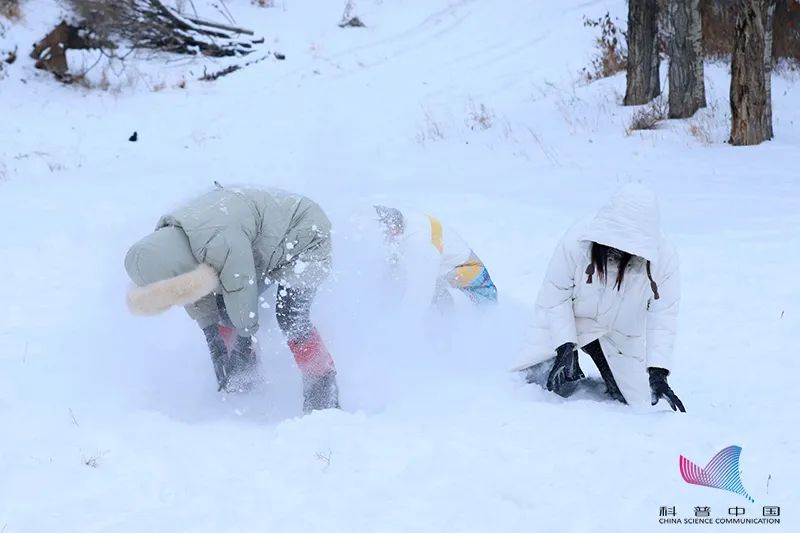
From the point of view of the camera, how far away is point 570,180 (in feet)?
27.1

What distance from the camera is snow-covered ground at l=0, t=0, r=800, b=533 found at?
2898 mm

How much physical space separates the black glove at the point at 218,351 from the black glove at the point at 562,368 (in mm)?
1649

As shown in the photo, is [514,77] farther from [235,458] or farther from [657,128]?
[235,458]

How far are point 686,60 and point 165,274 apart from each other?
322 inches

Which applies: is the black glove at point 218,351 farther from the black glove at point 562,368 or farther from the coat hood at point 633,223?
the coat hood at point 633,223

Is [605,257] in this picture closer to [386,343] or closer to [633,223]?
[633,223]

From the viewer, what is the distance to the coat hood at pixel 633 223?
3.32 m

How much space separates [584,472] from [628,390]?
98 centimetres

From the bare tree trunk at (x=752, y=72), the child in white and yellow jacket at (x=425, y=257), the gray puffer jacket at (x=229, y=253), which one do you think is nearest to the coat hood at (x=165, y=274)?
the gray puffer jacket at (x=229, y=253)

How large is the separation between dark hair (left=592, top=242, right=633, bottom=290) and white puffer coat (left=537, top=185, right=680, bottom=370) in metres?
0.04

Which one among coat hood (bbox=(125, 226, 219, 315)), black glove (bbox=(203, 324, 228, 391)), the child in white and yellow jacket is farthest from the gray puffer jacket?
the child in white and yellow jacket

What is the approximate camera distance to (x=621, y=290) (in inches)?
144

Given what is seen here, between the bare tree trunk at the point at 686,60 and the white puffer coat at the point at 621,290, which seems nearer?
the white puffer coat at the point at 621,290

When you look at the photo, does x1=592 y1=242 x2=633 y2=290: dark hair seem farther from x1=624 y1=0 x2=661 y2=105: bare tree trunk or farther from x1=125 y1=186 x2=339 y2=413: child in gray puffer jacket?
x1=624 y1=0 x2=661 y2=105: bare tree trunk
